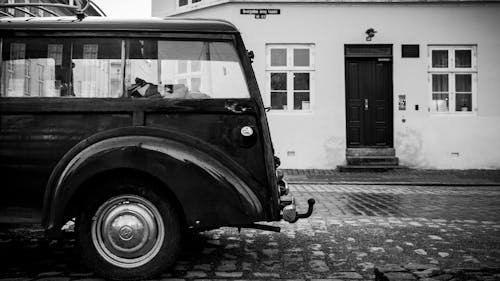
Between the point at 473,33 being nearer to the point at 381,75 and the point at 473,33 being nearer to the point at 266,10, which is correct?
the point at 381,75

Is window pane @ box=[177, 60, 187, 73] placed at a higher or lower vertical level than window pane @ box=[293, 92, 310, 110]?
lower

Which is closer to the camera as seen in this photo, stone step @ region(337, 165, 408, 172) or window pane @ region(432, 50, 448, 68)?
stone step @ region(337, 165, 408, 172)

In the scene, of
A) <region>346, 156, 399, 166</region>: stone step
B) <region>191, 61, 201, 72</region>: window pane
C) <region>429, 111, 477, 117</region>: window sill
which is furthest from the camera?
<region>429, 111, 477, 117</region>: window sill

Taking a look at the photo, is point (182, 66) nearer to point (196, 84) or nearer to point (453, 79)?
point (196, 84)

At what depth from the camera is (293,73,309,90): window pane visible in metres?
15.7

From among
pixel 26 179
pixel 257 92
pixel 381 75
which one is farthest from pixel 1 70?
pixel 381 75

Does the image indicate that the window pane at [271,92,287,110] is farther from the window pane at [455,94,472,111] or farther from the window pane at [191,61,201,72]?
the window pane at [191,61,201,72]

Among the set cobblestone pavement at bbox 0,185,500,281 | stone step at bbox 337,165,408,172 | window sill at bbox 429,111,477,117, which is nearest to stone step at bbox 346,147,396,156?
stone step at bbox 337,165,408,172

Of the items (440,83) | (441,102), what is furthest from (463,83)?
(441,102)

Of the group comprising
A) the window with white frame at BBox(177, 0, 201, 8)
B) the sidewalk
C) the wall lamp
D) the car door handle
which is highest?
the window with white frame at BBox(177, 0, 201, 8)

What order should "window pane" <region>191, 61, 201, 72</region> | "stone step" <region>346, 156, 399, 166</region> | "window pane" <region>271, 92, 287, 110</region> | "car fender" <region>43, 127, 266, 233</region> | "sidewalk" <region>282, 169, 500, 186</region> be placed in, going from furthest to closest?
"window pane" <region>271, 92, 287, 110</region>
"stone step" <region>346, 156, 399, 166</region>
"sidewalk" <region>282, 169, 500, 186</region>
"window pane" <region>191, 61, 201, 72</region>
"car fender" <region>43, 127, 266, 233</region>

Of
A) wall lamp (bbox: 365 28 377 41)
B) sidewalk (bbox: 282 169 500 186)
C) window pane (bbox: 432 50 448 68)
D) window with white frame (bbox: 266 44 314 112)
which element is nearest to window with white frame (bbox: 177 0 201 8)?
window with white frame (bbox: 266 44 314 112)

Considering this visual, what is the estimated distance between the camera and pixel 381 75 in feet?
51.5

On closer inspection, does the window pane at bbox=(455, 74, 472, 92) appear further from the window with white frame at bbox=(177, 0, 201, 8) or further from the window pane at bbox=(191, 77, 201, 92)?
the window pane at bbox=(191, 77, 201, 92)
